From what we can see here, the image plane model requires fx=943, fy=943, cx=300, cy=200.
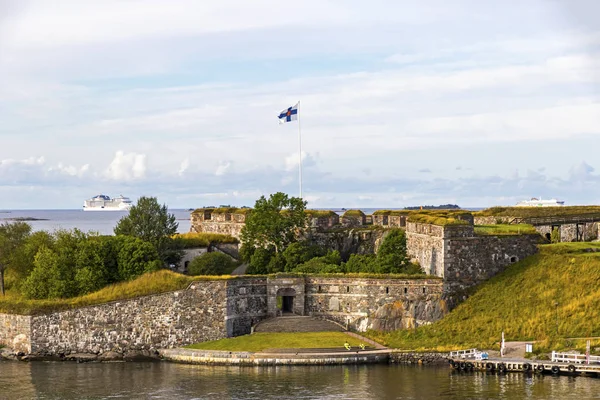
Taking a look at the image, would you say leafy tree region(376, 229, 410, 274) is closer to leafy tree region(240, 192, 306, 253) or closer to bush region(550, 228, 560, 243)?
leafy tree region(240, 192, 306, 253)

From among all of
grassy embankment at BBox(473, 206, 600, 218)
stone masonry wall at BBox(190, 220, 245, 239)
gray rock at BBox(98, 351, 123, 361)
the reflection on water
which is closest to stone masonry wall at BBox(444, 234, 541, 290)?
the reflection on water

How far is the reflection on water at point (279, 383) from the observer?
52.6 metres

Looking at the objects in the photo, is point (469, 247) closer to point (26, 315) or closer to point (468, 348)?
point (468, 348)

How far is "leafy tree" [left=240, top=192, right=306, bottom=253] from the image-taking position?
79.6m

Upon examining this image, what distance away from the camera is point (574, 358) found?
190ft

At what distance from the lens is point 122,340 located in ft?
220

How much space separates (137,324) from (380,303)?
1742 cm

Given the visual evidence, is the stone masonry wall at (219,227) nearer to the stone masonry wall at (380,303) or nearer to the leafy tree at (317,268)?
the leafy tree at (317,268)

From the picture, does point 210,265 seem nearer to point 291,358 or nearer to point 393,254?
point 393,254

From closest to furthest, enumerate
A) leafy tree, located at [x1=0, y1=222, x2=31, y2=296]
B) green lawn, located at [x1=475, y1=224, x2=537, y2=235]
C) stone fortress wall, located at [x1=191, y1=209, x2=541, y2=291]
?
stone fortress wall, located at [x1=191, y1=209, x2=541, y2=291] → green lawn, located at [x1=475, y1=224, x2=537, y2=235] → leafy tree, located at [x1=0, y1=222, x2=31, y2=296]

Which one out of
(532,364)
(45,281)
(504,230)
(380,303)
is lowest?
(532,364)

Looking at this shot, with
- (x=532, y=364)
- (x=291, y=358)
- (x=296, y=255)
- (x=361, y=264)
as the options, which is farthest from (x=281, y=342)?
(x=532, y=364)

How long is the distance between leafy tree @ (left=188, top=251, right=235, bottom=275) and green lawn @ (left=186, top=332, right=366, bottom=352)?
13.0 metres

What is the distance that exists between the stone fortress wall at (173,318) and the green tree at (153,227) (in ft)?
44.0
